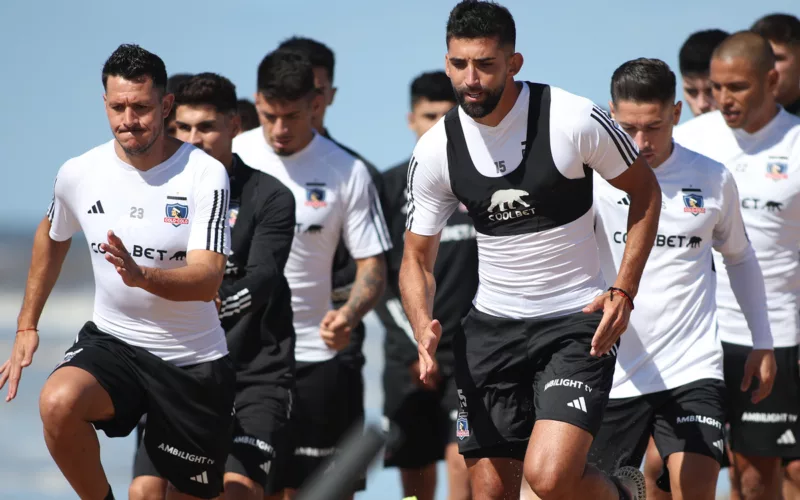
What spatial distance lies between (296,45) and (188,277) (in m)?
4.93

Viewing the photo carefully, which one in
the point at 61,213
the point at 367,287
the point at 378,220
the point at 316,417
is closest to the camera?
the point at 61,213

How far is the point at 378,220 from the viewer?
9242mm

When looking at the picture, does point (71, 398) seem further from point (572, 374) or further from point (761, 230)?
point (761, 230)

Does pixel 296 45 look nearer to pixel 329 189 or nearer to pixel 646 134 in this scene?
pixel 329 189

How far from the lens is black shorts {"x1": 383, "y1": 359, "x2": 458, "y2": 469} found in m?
10.3

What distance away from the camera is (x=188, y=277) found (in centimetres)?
672

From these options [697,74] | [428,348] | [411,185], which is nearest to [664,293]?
[411,185]

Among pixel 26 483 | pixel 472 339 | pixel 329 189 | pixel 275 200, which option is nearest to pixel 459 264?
pixel 329 189

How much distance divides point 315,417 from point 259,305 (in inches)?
61.2

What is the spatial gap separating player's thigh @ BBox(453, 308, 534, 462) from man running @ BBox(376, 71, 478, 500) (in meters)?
2.86

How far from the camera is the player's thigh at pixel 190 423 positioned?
23.4 ft

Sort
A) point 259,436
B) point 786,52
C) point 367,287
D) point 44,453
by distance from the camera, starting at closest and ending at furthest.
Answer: point 259,436, point 367,287, point 786,52, point 44,453

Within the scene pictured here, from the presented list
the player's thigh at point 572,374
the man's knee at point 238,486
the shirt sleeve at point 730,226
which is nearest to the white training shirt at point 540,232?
the player's thigh at point 572,374

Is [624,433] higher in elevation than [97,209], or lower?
lower
